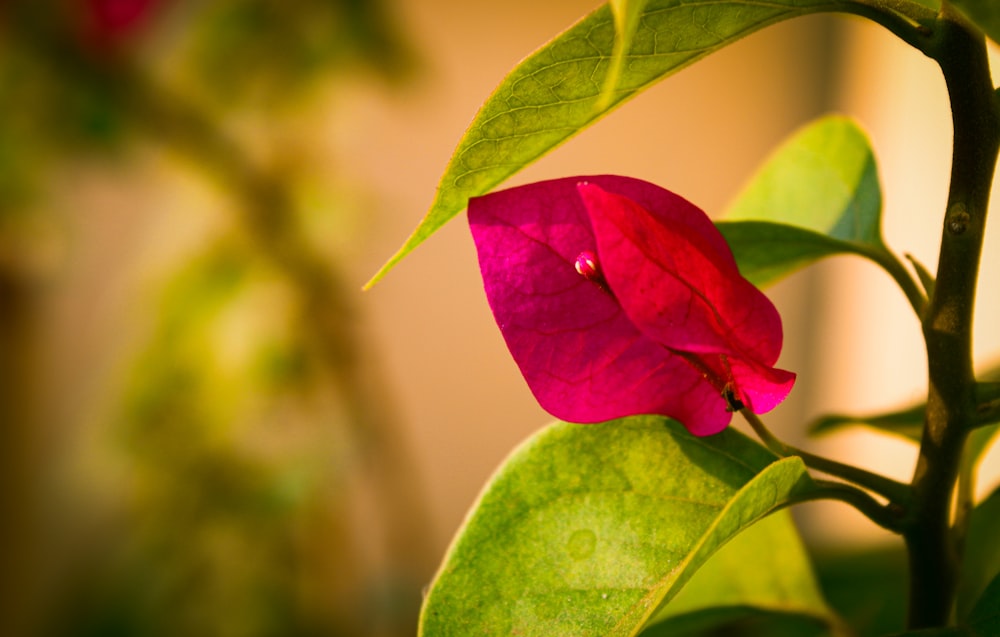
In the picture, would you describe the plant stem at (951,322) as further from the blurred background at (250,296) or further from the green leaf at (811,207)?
the blurred background at (250,296)

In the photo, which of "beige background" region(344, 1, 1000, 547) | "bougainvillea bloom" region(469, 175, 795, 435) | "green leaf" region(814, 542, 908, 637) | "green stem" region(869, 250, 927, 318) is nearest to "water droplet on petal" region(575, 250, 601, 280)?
"bougainvillea bloom" region(469, 175, 795, 435)

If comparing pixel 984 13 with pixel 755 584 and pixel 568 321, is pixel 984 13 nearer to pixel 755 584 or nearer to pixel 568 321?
pixel 568 321

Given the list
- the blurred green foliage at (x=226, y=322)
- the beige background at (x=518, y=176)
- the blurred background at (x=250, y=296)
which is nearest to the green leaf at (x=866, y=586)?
the blurred background at (x=250, y=296)

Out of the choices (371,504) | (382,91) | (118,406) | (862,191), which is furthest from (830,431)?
(371,504)

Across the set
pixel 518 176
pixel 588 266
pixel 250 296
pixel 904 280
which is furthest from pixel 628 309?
pixel 518 176

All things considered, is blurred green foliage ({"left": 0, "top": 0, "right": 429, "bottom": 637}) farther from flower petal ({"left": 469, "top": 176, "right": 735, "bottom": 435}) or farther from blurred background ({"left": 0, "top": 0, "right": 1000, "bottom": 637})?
flower petal ({"left": 469, "top": 176, "right": 735, "bottom": 435})
